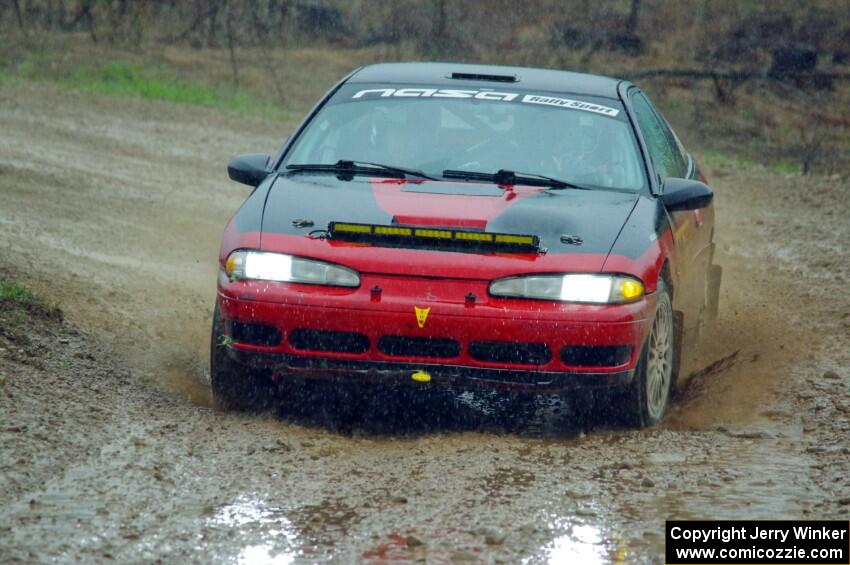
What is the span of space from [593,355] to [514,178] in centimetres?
119

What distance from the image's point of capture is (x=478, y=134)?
6668 millimetres

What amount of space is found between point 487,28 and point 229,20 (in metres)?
4.93

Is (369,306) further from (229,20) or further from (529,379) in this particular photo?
(229,20)

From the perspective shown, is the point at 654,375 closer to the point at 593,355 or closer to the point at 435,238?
the point at 593,355

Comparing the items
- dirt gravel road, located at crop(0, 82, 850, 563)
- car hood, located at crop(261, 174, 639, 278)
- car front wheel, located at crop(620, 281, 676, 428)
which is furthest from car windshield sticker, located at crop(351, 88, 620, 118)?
dirt gravel road, located at crop(0, 82, 850, 563)

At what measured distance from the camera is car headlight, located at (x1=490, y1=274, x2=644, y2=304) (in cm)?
543

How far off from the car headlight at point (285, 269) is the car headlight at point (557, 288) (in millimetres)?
606

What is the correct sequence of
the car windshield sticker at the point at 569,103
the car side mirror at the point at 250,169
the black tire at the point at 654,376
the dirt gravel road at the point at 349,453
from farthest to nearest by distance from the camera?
the car windshield sticker at the point at 569,103 → the car side mirror at the point at 250,169 → the black tire at the point at 654,376 → the dirt gravel road at the point at 349,453

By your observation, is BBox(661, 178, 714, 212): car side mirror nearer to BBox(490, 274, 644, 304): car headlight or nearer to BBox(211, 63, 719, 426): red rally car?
BBox(211, 63, 719, 426): red rally car

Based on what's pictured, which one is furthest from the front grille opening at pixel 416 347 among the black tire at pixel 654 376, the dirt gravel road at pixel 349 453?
the black tire at pixel 654 376

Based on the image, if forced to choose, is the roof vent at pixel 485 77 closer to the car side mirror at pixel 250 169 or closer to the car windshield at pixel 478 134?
the car windshield at pixel 478 134

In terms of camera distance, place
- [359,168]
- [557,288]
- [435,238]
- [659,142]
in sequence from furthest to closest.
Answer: [659,142] < [359,168] < [435,238] < [557,288]

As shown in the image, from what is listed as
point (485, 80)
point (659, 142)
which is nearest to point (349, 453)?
point (485, 80)

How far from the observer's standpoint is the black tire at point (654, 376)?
5.70 meters
